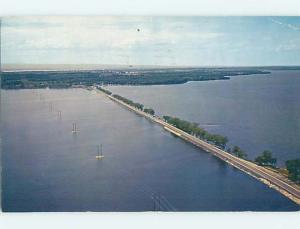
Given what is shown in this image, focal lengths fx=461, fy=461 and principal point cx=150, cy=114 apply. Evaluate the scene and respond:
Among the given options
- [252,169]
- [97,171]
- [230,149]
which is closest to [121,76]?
[97,171]

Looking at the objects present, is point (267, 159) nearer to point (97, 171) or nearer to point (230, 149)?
point (230, 149)

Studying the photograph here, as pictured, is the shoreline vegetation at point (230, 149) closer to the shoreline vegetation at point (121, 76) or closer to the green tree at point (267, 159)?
the green tree at point (267, 159)

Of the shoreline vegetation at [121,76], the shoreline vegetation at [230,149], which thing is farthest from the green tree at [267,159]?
the shoreline vegetation at [121,76]

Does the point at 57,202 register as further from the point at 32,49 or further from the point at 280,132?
the point at 280,132

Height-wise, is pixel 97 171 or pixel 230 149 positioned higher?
pixel 230 149

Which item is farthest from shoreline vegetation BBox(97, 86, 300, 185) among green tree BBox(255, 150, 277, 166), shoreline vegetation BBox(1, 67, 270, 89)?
shoreline vegetation BBox(1, 67, 270, 89)

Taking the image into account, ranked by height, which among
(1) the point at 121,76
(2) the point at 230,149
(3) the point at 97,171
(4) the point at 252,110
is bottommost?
(3) the point at 97,171
